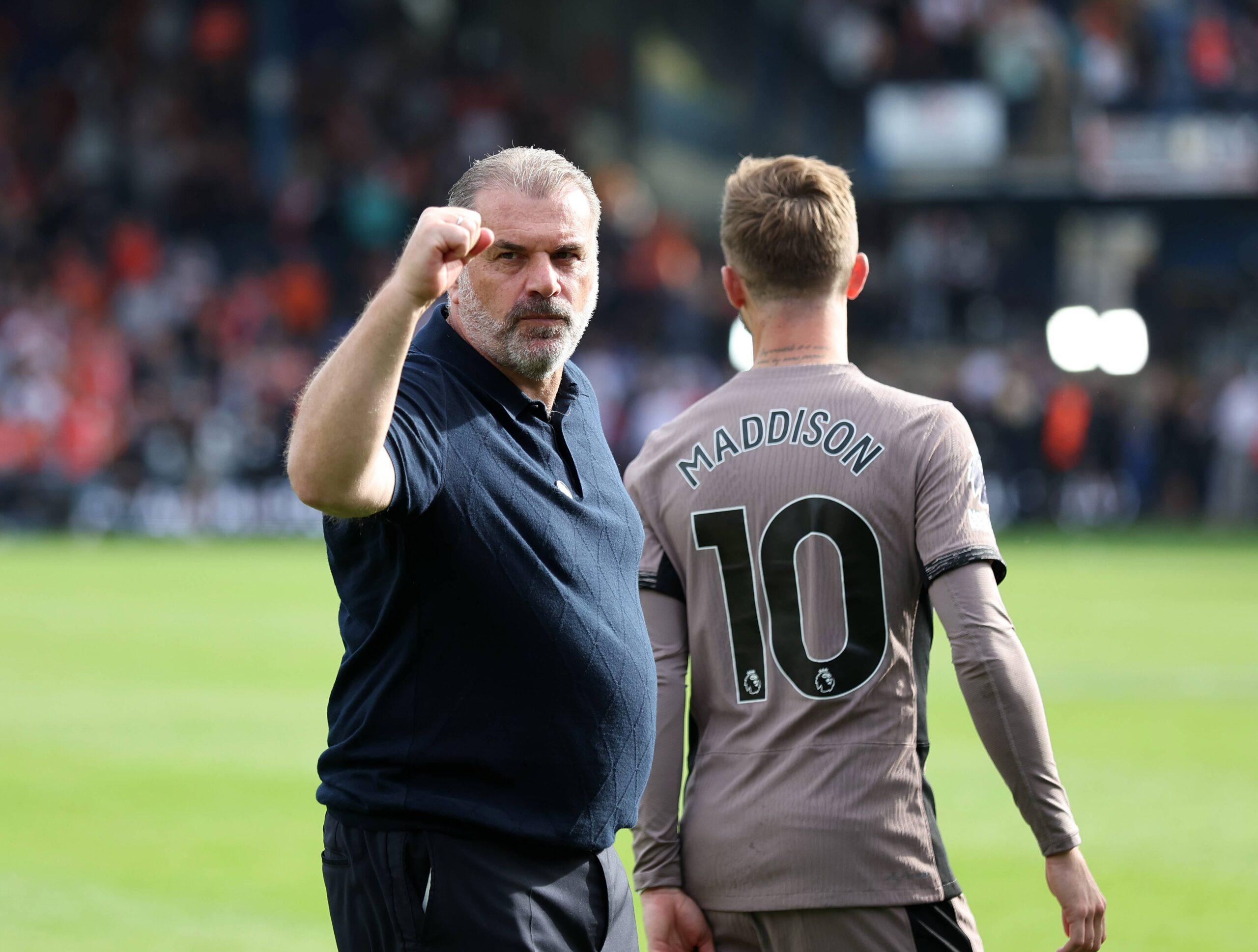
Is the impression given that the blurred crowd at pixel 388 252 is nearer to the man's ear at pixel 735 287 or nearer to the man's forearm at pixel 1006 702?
the man's ear at pixel 735 287

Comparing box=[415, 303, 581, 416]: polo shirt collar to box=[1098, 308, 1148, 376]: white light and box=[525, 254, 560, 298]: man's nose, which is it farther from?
box=[1098, 308, 1148, 376]: white light

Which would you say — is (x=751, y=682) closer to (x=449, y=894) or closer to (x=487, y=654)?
(x=487, y=654)

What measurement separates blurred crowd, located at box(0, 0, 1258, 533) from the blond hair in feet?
67.1

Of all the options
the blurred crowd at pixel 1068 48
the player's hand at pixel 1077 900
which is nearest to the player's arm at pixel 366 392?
the player's hand at pixel 1077 900

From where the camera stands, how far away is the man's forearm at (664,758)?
313 centimetres

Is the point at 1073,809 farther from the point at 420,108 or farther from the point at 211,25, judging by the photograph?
the point at 211,25

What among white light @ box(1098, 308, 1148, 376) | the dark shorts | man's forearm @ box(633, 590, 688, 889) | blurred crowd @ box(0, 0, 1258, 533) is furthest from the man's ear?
white light @ box(1098, 308, 1148, 376)

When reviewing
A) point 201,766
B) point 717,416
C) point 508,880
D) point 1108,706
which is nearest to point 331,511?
point 508,880

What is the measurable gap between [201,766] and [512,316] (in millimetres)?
6022

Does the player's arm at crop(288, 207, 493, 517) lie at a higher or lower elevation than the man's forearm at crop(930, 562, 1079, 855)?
higher

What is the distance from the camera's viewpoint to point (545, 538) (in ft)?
9.41

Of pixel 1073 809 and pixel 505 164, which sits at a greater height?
pixel 505 164

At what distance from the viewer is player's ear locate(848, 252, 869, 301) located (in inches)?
128

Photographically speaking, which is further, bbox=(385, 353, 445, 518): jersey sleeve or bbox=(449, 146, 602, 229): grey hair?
bbox=(449, 146, 602, 229): grey hair
